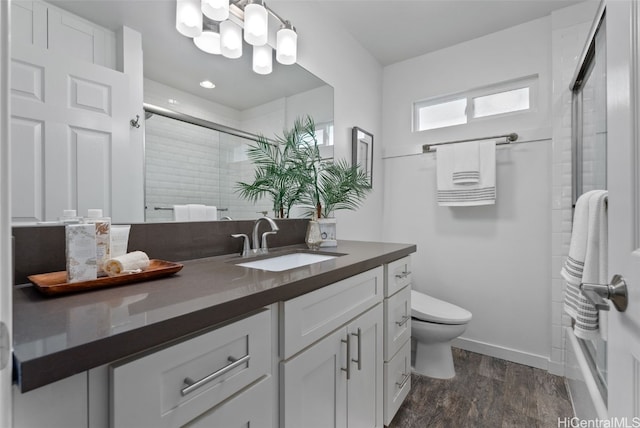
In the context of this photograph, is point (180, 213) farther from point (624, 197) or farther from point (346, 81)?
point (346, 81)

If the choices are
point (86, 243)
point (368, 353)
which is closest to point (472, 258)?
point (368, 353)

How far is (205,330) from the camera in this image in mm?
625

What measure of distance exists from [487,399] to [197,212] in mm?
1863

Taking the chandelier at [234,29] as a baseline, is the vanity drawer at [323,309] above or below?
below

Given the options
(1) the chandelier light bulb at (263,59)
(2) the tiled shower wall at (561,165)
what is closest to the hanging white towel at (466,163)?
(2) the tiled shower wall at (561,165)

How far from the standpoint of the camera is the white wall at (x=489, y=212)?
83.3 inches

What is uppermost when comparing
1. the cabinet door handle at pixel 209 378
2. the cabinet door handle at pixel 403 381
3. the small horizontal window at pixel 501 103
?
the small horizontal window at pixel 501 103

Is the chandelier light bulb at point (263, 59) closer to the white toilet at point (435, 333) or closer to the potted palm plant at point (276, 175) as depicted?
the potted palm plant at point (276, 175)

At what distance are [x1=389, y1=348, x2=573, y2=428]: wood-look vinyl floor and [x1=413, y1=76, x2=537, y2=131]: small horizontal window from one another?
1832 mm

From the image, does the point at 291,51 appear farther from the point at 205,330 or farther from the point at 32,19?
the point at 205,330

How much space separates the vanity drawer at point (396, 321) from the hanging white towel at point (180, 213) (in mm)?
936

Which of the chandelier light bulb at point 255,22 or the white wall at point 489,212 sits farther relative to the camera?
the white wall at point 489,212

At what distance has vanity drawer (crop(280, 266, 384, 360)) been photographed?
83 cm

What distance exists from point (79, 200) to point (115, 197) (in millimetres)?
104
